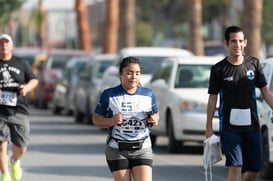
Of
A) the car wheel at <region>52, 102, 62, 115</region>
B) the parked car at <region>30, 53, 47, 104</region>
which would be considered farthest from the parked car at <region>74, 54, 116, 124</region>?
the parked car at <region>30, 53, 47, 104</region>

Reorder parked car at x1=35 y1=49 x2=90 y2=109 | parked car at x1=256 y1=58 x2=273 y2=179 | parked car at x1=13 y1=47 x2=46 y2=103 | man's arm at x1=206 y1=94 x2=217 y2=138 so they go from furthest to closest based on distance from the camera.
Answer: parked car at x1=13 y1=47 x2=46 y2=103, parked car at x1=35 y1=49 x2=90 y2=109, parked car at x1=256 y1=58 x2=273 y2=179, man's arm at x1=206 y1=94 x2=217 y2=138

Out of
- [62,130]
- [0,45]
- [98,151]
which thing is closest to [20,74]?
[0,45]

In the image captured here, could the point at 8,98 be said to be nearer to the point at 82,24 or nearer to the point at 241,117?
the point at 241,117

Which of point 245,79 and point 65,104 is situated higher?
point 245,79

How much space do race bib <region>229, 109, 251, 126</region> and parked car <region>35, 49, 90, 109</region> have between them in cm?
2473

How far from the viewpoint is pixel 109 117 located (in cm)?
969

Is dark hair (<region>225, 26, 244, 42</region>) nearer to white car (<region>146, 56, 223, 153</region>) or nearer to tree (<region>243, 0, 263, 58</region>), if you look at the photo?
white car (<region>146, 56, 223, 153</region>)

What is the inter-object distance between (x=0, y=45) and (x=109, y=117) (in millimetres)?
3751

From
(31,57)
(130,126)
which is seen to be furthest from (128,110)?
(31,57)

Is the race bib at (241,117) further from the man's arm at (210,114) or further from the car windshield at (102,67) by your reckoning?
the car windshield at (102,67)

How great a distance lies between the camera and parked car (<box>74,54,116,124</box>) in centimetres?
2647

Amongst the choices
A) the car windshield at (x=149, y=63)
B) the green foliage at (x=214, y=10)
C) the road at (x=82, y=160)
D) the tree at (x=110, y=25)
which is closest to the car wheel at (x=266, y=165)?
the road at (x=82, y=160)

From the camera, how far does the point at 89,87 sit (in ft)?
88.4

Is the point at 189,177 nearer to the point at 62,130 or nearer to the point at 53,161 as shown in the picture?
the point at 53,161
